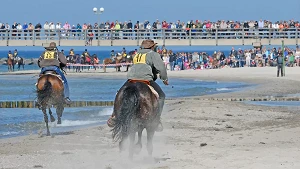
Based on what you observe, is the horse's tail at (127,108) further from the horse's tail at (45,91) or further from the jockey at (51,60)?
the jockey at (51,60)

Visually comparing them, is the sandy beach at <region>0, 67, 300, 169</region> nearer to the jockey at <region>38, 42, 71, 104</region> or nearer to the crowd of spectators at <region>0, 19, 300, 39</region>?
the jockey at <region>38, 42, 71, 104</region>

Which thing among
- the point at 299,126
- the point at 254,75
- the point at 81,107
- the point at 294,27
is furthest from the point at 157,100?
the point at 294,27

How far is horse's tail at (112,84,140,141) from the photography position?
12.2 meters

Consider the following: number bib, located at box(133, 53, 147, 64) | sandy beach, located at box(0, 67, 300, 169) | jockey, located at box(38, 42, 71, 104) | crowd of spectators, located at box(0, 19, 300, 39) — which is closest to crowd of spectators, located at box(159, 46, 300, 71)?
crowd of spectators, located at box(0, 19, 300, 39)

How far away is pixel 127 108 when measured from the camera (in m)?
12.3

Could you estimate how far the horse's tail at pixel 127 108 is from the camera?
12.2 meters

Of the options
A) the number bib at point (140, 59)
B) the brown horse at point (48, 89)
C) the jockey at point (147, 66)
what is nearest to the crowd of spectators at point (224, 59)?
the brown horse at point (48, 89)

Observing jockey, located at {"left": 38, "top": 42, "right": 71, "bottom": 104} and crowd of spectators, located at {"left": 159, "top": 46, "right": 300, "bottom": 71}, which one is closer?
jockey, located at {"left": 38, "top": 42, "right": 71, "bottom": 104}

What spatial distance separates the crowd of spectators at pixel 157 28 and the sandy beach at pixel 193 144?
40662 mm

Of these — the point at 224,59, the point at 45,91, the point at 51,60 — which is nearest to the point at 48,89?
the point at 45,91

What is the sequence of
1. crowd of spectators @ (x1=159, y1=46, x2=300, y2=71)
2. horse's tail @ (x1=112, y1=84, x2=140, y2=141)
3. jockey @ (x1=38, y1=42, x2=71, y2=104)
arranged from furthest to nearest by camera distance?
crowd of spectators @ (x1=159, y1=46, x2=300, y2=71), jockey @ (x1=38, y1=42, x2=71, y2=104), horse's tail @ (x1=112, y1=84, x2=140, y2=141)

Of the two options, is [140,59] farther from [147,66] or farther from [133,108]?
[133,108]

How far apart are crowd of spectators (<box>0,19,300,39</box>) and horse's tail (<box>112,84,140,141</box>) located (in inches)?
1990

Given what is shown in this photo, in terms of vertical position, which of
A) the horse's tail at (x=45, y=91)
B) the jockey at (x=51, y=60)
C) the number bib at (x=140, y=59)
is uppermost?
the number bib at (x=140, y=59)
